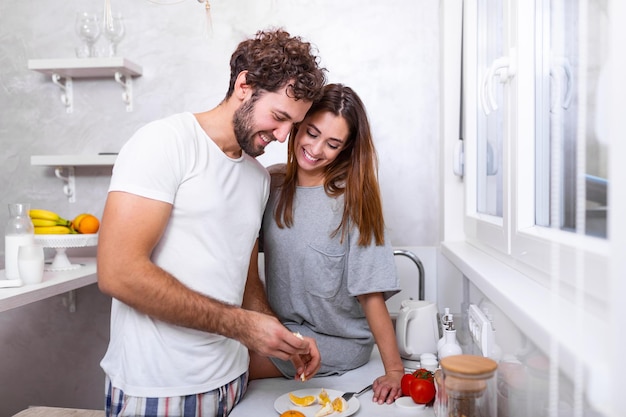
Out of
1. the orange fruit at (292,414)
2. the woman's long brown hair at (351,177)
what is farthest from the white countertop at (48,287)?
the orange fruit at (292,414)

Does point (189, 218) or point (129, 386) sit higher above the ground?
point (189, 218)

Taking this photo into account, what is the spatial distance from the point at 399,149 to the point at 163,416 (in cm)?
142

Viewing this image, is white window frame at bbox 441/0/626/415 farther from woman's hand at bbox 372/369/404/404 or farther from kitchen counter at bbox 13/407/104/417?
kitchen counter at bbox 13/407/104/417

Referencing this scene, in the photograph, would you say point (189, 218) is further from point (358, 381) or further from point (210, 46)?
point (210, 46)

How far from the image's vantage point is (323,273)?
1.68 m

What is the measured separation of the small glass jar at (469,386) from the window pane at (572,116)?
23cm

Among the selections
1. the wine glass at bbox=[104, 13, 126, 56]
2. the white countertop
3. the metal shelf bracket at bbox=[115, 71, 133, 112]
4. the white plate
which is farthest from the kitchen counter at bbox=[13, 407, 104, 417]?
the wine glass at bbox=[104, 13, 126, 56]

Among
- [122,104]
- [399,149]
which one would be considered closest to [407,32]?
[399,149]

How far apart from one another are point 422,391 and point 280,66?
80 cm

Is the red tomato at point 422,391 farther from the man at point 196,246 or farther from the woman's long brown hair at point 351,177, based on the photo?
the woman's long brown hair at point 351,177

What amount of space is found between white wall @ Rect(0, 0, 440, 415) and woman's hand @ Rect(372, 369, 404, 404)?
3.02 feet

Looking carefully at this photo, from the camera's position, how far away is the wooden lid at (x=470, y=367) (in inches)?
31.6

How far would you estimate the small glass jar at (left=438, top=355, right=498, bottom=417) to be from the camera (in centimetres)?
81

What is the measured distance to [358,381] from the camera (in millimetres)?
1611
